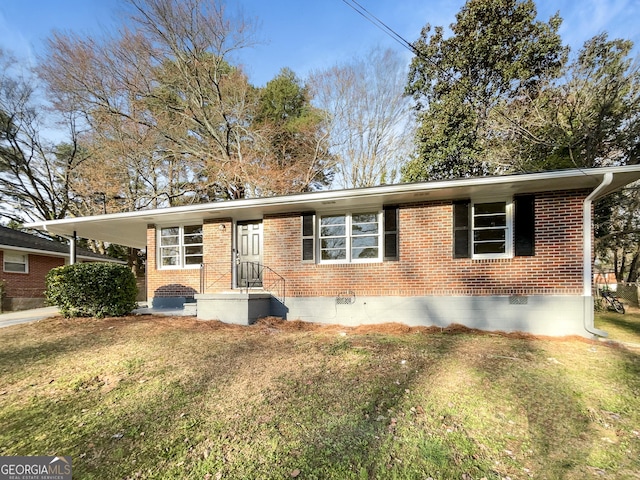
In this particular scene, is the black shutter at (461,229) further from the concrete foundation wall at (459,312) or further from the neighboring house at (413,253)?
the concrete foundation wall at (459,312)

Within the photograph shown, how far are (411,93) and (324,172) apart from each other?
6196 millimetres

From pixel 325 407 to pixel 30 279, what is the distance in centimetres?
1684

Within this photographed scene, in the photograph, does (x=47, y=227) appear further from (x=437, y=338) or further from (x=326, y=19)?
(x=437, y=338)

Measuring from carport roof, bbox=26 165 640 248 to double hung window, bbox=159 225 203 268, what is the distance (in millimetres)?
301

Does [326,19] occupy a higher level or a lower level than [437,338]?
higher

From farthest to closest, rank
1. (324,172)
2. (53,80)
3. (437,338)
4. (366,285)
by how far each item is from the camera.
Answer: (324,172)
(53,80)
(366,285)
(437,338)

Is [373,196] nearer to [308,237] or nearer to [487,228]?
[308,237]

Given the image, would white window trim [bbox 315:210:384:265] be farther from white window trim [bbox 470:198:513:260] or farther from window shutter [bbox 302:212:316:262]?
white window trim [bbox 470:198:513:260]

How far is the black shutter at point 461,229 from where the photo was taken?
697 cm

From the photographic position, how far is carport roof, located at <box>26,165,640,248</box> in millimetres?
5953

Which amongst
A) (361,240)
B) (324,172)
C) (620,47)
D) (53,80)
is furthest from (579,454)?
(53,80)

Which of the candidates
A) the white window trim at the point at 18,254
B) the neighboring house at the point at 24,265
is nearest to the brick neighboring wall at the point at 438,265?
the neighboring house at the point at 24,265

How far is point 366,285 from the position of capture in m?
7.58

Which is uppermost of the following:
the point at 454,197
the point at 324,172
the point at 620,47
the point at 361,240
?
the point at 620,47
